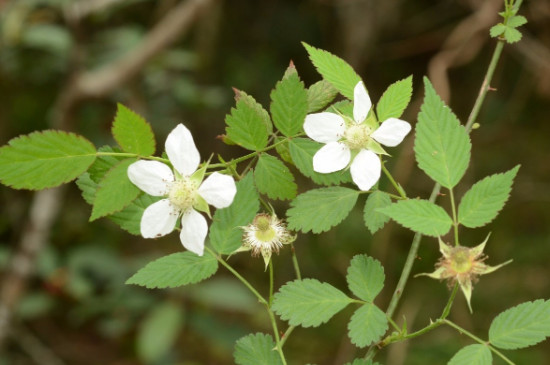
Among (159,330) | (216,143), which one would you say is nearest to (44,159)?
(159,330)

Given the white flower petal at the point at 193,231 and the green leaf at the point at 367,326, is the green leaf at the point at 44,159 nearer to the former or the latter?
the white flower petal at the point at 193,231

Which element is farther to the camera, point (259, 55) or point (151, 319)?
point (259, 55)

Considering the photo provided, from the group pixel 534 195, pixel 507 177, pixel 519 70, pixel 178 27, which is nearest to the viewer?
pixel 507 177

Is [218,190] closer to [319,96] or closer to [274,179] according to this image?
[274,179]

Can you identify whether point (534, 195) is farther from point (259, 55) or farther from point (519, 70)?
point (259, 55)

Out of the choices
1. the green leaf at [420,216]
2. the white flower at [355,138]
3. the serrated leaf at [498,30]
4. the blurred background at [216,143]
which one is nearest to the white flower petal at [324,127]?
the white flower at [355,138]

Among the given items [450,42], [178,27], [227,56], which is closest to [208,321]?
[178,27]
